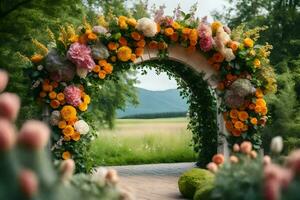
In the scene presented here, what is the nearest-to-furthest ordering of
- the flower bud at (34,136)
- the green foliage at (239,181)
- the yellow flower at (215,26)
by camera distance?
the flower bud at (34,136), the green foliage at (239,181), the yellow flower at (215,26)

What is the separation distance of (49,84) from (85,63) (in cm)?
54

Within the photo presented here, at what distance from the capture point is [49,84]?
7.34m

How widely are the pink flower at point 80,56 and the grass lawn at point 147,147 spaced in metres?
5.18

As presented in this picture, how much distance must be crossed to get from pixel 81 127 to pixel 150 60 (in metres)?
1.80

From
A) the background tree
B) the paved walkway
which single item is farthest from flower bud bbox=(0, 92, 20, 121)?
the background tree

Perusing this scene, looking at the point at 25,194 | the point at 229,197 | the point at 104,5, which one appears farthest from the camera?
the point at 104,5

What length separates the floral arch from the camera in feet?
24.0

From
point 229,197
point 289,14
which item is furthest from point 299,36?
point 229,197

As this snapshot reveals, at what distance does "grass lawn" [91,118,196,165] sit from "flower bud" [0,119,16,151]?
11049 mm

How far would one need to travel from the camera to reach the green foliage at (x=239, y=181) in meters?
1.86

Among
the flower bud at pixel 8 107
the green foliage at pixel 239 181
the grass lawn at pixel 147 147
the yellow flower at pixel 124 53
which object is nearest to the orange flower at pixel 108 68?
the yellow flower at pixel 124 53

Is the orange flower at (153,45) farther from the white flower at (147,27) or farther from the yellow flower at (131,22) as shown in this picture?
the yellow flower at (131,22)

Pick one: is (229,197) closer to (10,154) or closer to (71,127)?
(10,154)

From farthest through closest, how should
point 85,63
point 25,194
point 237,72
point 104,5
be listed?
point 104,5
point 237,72
point 85,63
point 25,194
